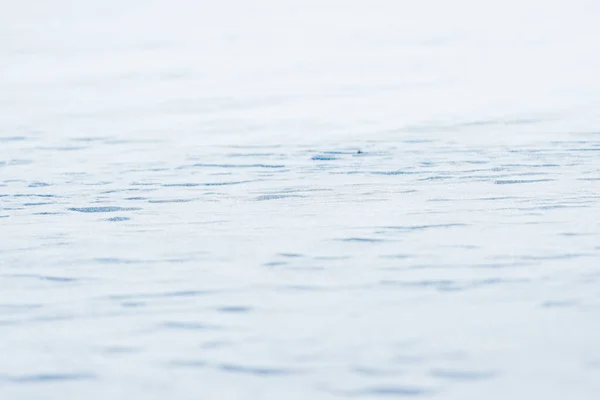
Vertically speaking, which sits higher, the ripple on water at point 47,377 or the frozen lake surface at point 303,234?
the frozen lake surface at point 303,234

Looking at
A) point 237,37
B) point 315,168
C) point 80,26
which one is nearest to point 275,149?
point 315,168

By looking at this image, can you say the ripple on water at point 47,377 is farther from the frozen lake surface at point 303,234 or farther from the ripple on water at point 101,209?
the ripple on water at point 101,209

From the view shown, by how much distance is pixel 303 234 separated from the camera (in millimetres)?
5273

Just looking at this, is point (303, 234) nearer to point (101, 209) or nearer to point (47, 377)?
point (101, 209)

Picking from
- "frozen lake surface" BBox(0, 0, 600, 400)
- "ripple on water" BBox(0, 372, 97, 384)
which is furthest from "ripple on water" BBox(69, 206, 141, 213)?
"ripple on water" BBox(0, 372, 97, 384)

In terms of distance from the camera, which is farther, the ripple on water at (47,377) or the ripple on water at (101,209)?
the ripple on water at (101,209)

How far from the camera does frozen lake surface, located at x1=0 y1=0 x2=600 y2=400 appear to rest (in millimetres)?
3617

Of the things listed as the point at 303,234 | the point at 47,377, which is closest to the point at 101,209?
the point at 303,234

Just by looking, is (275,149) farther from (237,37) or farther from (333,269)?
(237,37)

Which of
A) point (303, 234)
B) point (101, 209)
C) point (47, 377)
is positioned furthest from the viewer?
point (101, 209)

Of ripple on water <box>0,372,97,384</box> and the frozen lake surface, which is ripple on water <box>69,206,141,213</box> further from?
ripple on water <box>0,372,97,384</box>

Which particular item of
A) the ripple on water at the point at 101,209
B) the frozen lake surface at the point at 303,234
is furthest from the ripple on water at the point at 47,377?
the ripple on water at the point at 101,209

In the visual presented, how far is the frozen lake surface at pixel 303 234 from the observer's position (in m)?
3.62

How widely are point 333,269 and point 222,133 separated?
409 centimetres
